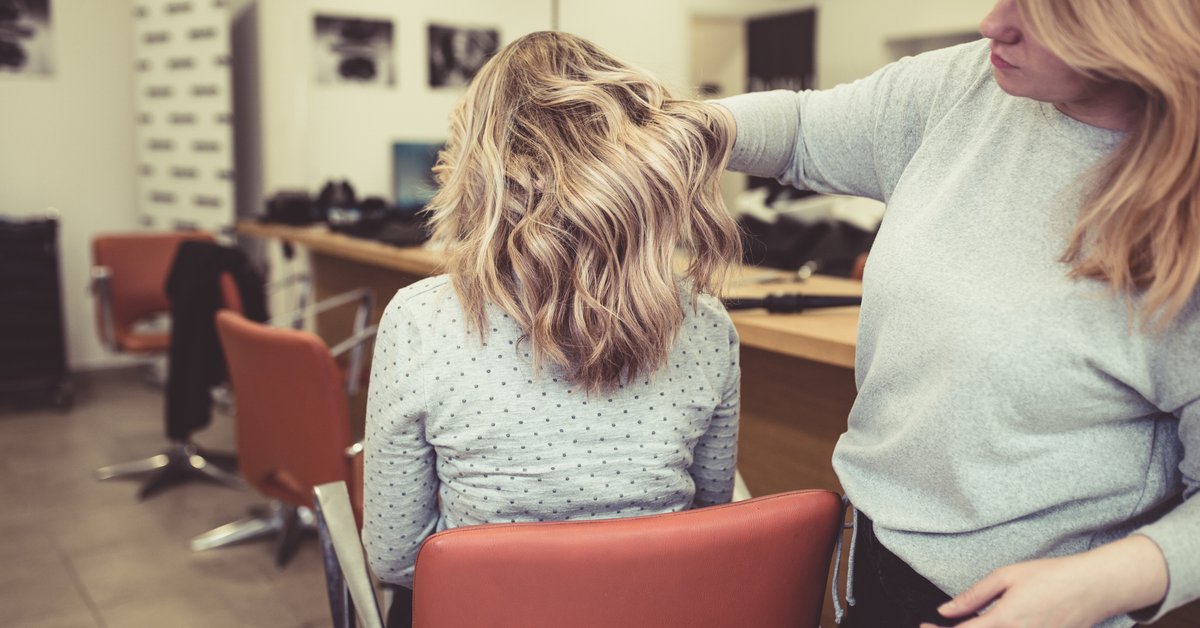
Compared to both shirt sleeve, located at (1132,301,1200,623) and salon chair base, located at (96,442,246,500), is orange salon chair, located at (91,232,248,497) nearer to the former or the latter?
salon chair base, located at (96,442,246,500)

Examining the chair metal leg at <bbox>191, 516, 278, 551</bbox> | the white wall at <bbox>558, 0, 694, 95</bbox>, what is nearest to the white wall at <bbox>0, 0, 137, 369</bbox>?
the chair metal leg at <bbox>191, 516, 278, 551</bbox>

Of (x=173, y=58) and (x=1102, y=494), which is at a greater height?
(x=173, y=58)

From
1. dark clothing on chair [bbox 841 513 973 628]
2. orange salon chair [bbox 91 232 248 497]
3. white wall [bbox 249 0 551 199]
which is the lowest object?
orange salon chair [bbox 91 232 248 497]

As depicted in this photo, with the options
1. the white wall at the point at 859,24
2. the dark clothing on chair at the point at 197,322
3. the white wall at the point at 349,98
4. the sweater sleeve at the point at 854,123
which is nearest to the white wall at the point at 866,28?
the white wall at the point at 859,24

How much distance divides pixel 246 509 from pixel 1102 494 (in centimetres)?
313

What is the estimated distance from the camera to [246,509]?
3361mm

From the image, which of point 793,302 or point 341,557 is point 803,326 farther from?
point 341,557

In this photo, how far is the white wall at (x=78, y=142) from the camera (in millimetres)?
5148

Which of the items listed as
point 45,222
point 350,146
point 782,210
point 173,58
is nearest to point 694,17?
point 782,210

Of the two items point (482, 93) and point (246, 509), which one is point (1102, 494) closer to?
point (482, 93)

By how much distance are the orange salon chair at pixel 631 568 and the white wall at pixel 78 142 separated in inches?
207

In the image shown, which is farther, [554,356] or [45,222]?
[45,222]

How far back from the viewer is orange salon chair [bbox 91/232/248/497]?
3.64 m

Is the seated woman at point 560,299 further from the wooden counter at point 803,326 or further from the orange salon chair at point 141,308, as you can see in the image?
the orange salon chair at point 141,308
